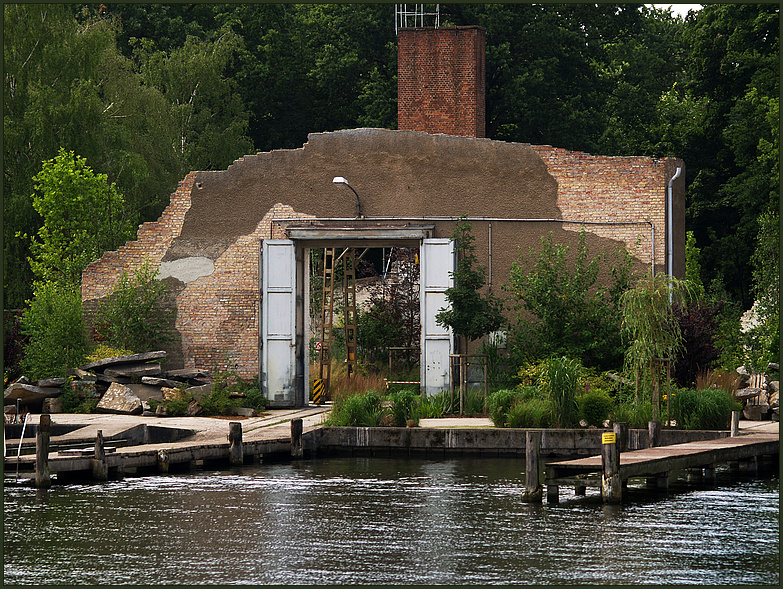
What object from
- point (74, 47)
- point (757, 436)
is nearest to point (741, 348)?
point (757, 436)

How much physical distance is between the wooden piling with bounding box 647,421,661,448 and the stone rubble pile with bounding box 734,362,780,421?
12.6ft

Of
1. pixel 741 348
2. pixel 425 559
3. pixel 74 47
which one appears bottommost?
pixel 425 559

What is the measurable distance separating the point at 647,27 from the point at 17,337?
2684 centimetres

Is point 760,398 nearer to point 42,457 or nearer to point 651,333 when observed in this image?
point 651,333

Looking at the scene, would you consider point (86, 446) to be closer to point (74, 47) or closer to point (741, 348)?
point (741, 348)

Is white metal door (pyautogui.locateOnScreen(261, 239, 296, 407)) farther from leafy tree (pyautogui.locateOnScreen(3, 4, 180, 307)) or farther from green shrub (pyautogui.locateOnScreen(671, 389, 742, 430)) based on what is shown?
leafy tree (pyautogui.locateOnScreen(3, 4, 180, 307))

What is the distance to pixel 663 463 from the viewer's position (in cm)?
1606

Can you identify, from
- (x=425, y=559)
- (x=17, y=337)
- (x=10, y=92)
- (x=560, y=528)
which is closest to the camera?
(x=425, y=559)

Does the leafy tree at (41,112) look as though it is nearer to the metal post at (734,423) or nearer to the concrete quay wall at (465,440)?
the concrete quay wall at (465,440)

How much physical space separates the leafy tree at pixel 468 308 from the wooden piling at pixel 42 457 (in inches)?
318

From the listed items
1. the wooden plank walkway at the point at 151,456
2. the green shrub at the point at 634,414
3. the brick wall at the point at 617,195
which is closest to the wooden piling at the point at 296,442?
the wooden plank walkway at the point at 151,456

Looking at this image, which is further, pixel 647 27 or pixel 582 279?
pixel 647 27

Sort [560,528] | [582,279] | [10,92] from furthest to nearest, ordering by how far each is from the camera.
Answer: [10,92] → [582,279] → [560,528]

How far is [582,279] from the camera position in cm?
2262
